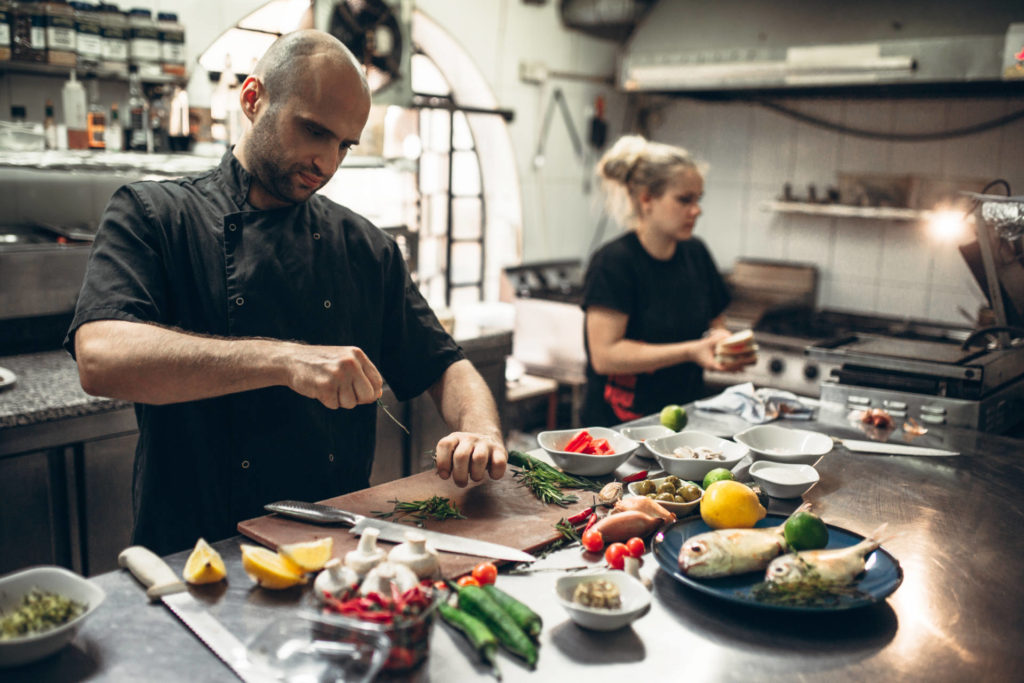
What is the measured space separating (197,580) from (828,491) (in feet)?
4.26

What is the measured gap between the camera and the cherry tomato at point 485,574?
126 centimetres

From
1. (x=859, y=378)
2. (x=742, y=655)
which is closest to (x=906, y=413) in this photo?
(x=859, y=378)

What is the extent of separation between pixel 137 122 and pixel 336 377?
2273 mm

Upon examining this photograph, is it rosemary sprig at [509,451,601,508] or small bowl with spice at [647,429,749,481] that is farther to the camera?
small bowl with spice at [647,429,749,481]

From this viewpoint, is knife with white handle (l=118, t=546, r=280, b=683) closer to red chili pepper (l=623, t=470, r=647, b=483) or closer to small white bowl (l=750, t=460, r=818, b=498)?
red chili pepper (l=623, t=470, r=647, b=483)

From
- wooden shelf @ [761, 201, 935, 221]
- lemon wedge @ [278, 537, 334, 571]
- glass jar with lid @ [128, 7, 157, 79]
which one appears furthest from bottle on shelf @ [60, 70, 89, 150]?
wooden shelf @ [761, 201, 935, 221]

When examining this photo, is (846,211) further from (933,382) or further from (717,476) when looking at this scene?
(717,476)

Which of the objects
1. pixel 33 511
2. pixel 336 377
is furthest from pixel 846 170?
pixel 33 511

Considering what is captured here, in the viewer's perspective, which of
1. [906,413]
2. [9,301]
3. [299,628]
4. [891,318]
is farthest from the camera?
[891,318]

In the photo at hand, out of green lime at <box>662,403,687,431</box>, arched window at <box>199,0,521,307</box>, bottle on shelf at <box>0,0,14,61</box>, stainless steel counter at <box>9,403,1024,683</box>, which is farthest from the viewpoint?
arched window at <box>199,0,521,307</box>

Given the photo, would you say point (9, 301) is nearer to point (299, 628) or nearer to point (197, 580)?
point (197, 580)

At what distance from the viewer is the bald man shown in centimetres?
160

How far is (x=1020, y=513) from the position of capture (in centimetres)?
176

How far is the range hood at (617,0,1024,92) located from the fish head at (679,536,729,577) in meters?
3.31
